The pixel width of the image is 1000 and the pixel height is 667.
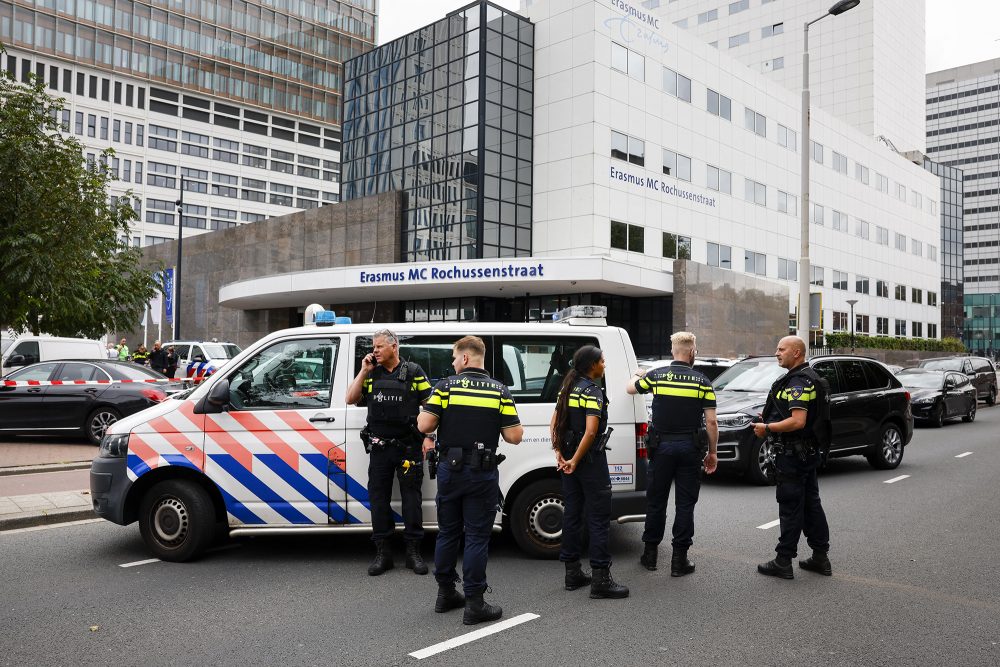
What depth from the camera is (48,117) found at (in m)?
14.4

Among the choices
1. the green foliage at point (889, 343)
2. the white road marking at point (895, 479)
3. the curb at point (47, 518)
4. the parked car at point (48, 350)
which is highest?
the green foliage at point (889, 343)

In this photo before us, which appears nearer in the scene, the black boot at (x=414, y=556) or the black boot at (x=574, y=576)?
the black boot at (x=574, y=576)

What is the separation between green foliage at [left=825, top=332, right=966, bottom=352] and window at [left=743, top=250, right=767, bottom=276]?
640 cm

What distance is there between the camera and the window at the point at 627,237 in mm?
34594

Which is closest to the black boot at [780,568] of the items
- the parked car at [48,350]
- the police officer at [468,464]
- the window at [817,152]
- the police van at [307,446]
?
the police van at [307,446]

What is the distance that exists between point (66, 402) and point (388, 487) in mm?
9827

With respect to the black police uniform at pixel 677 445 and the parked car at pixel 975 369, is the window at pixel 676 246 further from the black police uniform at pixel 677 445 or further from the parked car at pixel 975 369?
the black police uniform at pixel 677 445

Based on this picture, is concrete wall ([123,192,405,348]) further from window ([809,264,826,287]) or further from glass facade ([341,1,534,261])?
window ([809,264,826,287])

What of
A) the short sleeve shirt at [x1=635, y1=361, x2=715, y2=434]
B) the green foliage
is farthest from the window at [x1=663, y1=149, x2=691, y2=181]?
the short sleeve shirt at [x1=635, y1=361, x2=715, y2=434]

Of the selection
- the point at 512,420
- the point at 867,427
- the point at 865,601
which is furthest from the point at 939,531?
the point at 512,420

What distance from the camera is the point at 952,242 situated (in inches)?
3674

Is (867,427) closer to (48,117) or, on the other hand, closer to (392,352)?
(392,352)

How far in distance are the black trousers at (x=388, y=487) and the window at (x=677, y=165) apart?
111 feet

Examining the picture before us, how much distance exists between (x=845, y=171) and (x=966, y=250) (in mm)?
87152
